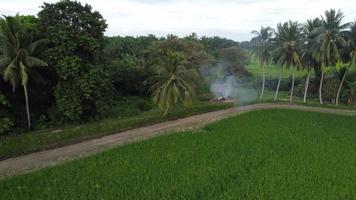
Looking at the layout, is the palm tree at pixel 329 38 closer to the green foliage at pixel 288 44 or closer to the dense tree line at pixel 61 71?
the green foliage at pixel 288 44

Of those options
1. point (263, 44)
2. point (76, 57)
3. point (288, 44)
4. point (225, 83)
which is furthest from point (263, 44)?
point (76, 57)

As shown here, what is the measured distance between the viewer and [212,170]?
17531 mm

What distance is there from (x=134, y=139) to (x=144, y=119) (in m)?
6.19

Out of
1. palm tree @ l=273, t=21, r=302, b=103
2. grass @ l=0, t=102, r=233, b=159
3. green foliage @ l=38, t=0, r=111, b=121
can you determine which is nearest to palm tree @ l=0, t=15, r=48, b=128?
green foliage @ l=38, t=0, r=111, b=121

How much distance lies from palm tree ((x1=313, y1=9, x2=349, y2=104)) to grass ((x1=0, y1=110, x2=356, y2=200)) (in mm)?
19501

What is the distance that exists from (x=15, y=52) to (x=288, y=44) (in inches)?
1181

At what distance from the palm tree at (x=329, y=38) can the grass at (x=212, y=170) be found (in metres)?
19.5

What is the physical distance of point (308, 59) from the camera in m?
48.2

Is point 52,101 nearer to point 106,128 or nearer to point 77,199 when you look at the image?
point 106,128

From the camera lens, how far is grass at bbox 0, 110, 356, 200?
48.5 feet

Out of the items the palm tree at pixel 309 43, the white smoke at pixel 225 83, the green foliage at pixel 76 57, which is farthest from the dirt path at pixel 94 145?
the white smoke at pixel 225 83

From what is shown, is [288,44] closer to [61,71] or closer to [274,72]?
[61,71]

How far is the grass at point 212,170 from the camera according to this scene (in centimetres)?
1479

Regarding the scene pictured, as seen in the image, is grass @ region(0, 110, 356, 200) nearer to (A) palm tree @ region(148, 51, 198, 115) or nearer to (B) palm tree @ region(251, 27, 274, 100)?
(A) palm tree @ region(148, 51, 198, 115)
